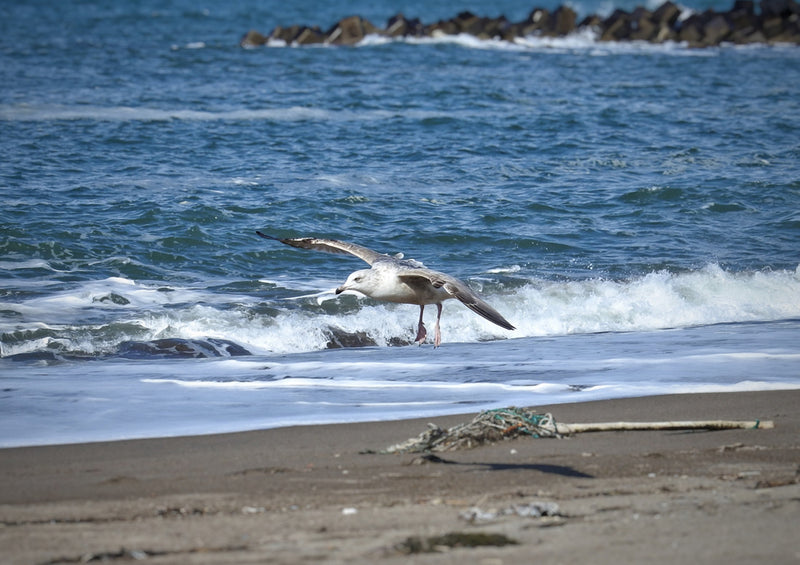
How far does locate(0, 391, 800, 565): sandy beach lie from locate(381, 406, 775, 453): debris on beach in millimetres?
58

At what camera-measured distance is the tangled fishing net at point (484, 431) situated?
6258 mm

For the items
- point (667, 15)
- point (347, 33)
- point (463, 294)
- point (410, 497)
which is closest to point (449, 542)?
point (410, 497)

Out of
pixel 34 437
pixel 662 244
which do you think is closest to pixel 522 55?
pixel 662 244

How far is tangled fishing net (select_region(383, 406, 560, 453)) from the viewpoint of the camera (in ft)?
20.5

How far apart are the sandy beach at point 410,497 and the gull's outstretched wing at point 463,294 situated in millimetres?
720

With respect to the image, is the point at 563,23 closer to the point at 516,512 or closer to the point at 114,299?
the point at 114,299

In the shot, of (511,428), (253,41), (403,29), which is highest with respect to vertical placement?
(403,29)

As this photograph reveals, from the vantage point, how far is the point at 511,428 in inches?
255

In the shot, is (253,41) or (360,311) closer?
(360,311)

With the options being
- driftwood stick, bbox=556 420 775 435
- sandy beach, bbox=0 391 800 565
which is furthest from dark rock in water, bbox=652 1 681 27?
driftwood stick, bbox=556 420 775 435

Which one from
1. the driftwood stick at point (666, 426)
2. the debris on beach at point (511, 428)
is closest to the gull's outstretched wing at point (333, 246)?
the debris on beach at point (511, 428)

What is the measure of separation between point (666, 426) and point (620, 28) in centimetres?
3755

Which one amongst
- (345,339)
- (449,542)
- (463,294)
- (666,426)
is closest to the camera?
(449,542)

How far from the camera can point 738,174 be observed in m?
18.0
